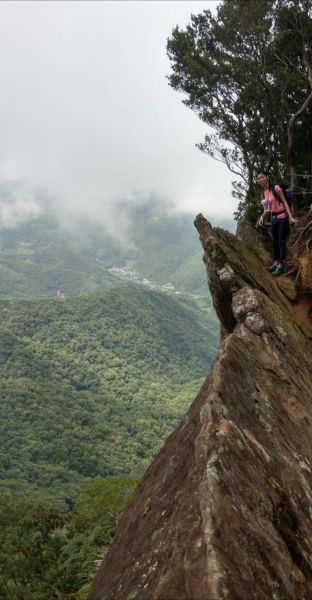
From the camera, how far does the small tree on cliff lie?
63.6ft

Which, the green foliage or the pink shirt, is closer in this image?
the pink shirt

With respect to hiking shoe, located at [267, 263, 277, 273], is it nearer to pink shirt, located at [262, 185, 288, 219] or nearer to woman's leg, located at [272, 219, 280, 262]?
woman's leg, located at [272, 219, 280, 262]

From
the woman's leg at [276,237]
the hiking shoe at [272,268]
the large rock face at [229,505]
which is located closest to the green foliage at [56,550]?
the hiking shoe at [272,268]

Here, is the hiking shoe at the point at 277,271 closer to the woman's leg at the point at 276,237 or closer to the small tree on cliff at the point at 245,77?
the woman's leg at the point at 276,237

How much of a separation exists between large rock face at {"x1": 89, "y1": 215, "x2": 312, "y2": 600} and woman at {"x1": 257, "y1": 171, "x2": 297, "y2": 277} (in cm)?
775

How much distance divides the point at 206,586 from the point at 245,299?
23.8 feet

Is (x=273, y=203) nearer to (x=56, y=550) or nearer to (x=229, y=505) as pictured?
(x=229, y=505)

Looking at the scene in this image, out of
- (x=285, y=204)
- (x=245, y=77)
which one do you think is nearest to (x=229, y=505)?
(x=285, y=204)

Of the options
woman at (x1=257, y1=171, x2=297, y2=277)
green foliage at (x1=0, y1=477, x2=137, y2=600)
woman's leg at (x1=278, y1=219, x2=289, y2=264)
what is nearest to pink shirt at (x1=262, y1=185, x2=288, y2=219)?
woman at (x1=257, y1=171, x2=297, y2=277)

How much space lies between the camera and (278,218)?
575 inches

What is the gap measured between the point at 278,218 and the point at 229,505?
1179 cm

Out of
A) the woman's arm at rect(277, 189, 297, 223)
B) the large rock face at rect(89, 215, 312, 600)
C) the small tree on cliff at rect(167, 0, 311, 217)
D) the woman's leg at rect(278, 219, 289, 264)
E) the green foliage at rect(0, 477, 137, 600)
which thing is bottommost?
the green foliage at rect(0, 477, 137, 600)

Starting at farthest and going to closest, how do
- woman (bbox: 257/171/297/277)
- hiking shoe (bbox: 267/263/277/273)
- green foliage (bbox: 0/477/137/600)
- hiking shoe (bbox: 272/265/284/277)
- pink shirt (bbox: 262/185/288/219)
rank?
green foliage (bbox: 0/477/137/600) < hiking shoe (bbox: 267/263/277/273) < hiking shoe (bbox: 272/265/284/277) < pink shirt (bbox: 262/185/288/219) < woman (bbox: 257/171/297/277)

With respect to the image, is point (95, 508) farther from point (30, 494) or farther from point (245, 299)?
point (30, 494)
